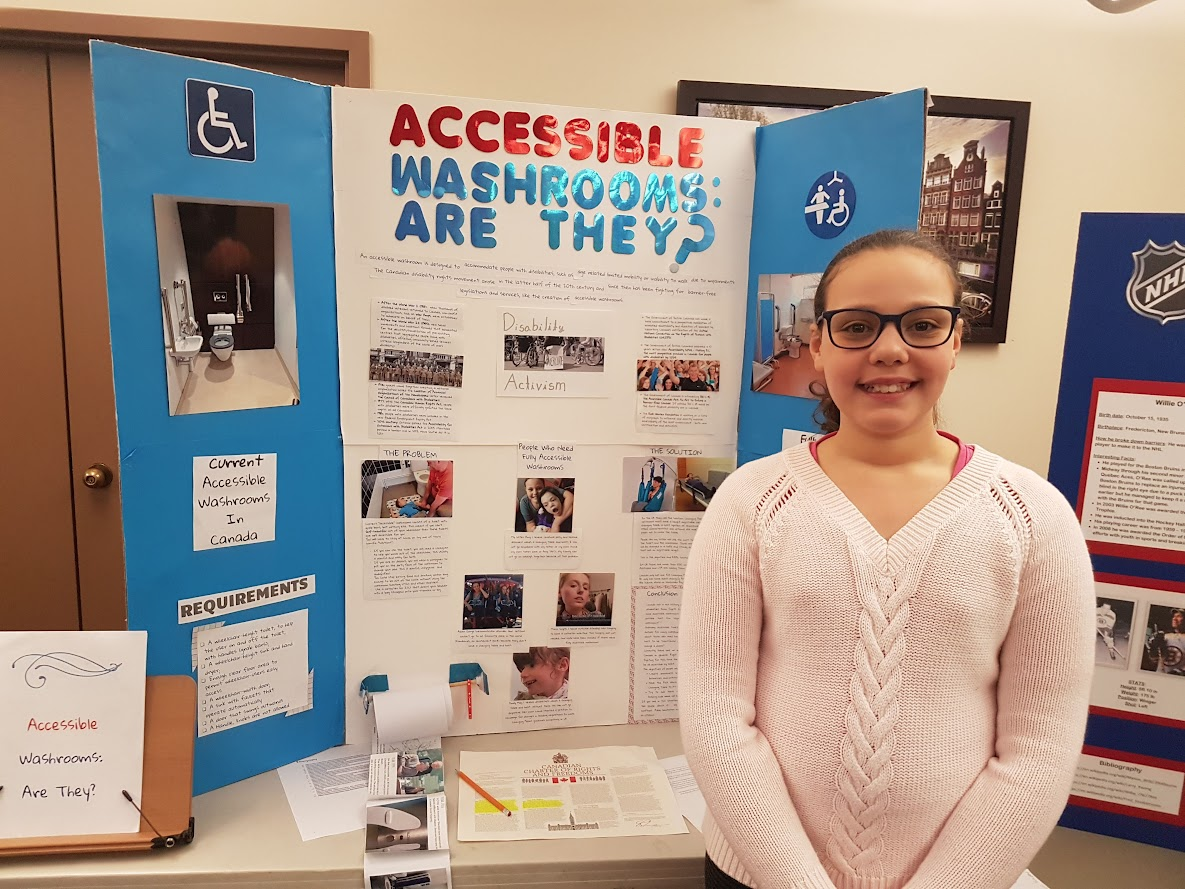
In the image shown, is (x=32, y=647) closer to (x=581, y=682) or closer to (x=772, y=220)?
(x=581, y=682)

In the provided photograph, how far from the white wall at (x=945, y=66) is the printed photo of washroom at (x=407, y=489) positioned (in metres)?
1.00

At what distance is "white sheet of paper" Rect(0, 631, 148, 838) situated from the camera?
110cm

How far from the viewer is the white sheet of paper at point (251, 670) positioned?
4.08 ft

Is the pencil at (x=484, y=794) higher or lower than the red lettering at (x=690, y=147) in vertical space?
lower

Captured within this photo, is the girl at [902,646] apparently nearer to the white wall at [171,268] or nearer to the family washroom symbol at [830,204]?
the family washroom symbol at [830,204]

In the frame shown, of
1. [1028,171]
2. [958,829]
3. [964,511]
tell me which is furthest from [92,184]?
[1028,171]

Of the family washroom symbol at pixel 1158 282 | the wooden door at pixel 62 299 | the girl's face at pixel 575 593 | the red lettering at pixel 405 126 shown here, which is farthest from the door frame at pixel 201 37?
the family washroom symbol at pixel 1158 282

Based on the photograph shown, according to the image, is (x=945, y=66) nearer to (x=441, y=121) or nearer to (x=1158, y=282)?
(x=1158, y=282)

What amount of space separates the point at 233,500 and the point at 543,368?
22.9 inches

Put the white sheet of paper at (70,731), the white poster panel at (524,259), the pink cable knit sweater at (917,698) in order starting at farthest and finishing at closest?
the white poster panel at (524,259) < the white sheet of paper at (70,731) < the pink cable knit sweater at (917,698)

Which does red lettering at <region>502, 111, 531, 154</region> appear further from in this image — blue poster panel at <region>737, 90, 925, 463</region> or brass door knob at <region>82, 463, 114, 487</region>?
brass door knob at <region>82, 463, 114, 487</region>

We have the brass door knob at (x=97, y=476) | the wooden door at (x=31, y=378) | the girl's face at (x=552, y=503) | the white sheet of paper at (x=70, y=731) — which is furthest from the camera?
the brass door knob at (x=97, y=476)

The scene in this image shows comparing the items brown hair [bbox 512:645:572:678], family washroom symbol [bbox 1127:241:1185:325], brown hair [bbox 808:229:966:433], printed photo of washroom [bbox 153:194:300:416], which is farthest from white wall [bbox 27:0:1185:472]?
brown hair [bbox 512:645:572:678]

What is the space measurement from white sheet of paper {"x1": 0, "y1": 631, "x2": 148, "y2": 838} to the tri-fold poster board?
8 cm
